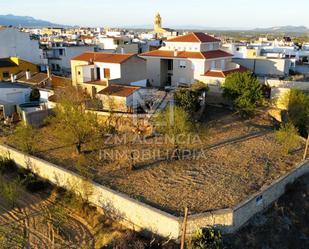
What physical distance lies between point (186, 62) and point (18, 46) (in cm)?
2489

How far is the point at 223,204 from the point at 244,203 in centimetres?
112

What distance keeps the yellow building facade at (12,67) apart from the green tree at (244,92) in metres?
25.6

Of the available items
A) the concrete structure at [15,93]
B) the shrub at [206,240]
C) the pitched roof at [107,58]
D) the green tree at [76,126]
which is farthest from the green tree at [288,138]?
the concrete structure at [15,93]

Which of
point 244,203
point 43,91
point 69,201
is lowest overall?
point 69,201

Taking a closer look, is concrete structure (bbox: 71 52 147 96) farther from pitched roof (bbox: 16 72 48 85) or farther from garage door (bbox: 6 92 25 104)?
garage door (bbox: 6 92 25 104)

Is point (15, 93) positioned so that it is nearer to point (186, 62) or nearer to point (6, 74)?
point (6, 74)

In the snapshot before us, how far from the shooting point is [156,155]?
70.0ft

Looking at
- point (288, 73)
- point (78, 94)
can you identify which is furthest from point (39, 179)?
point (288, 73)

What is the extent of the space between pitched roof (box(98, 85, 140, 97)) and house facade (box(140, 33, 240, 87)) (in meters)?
10.2

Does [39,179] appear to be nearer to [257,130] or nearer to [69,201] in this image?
[69,201]

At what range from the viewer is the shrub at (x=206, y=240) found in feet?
43.7

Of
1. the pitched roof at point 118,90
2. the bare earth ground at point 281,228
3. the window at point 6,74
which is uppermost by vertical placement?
the pitched roof at point 118,90

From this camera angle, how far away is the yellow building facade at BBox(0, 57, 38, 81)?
130 feet

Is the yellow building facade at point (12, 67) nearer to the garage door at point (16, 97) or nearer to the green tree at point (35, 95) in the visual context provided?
the green tree at point (35, 95)
